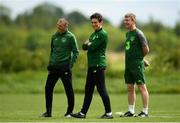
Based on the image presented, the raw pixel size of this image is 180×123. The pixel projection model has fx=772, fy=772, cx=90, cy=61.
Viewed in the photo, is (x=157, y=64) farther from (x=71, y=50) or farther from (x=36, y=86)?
(x=71, y=50)

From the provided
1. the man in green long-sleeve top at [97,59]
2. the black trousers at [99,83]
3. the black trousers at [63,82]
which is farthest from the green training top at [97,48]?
the black trousers at [63,82]

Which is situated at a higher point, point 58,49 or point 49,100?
point 58,49

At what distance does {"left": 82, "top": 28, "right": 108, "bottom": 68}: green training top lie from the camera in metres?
14.7

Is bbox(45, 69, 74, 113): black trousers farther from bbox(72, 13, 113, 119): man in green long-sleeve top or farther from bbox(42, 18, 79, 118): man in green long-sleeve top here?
bbox(72, 13, 113, 119): man in green long-sleeve top

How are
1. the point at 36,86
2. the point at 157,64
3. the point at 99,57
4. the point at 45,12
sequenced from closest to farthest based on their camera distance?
the point at 99,57 → the point at 36,86 → the point at 157,64 → the point at 45,12

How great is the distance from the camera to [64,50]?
15.3 meters

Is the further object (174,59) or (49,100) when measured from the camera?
(174,59)

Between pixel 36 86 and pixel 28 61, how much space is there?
13397mm

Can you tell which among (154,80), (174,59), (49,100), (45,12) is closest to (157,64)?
(174,59)

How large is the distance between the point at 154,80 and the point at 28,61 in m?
13.5

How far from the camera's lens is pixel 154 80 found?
3425 cm

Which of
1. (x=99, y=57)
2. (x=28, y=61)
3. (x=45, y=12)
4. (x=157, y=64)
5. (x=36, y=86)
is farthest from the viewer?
(x=45, y=12)

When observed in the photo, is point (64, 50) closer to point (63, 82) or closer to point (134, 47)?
point (63, 82)

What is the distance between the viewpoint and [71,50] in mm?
15383
